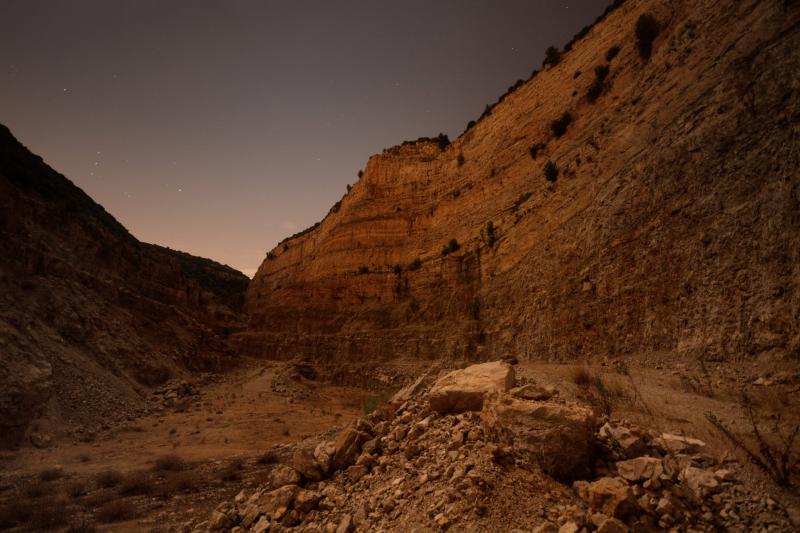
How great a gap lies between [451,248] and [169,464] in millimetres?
17397

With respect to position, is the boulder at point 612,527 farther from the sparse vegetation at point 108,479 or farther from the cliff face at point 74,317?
the cliff face at point 74,317

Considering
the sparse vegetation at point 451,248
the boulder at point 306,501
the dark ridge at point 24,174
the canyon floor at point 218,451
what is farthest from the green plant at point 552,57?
the dark ridge at point 24,174

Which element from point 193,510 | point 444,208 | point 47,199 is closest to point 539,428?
point 193,510

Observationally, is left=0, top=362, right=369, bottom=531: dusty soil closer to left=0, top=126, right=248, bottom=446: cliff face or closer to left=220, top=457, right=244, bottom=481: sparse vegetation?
left=220, top=457, right=244, bottom=481: sparse vegetation

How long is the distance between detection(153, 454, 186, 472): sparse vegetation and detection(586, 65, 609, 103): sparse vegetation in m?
20.7

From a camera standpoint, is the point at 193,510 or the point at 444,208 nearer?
the point at 193,510

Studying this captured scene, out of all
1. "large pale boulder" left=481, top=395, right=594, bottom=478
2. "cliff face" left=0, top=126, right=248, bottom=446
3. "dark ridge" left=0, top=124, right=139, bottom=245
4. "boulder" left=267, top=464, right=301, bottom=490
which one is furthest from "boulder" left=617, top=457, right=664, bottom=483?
"dark ridge" left=0, top=124, right=139, bottom=245

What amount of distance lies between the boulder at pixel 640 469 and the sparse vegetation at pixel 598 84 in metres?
17.3

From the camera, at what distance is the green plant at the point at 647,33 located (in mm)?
14312

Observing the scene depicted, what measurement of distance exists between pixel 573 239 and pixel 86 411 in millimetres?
19234

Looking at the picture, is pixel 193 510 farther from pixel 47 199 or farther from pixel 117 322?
pixel 47 199

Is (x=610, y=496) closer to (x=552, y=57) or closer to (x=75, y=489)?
(x=75, y=489)

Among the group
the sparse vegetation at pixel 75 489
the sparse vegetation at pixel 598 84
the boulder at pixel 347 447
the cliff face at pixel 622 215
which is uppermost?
the sparse vegetation at pixel 598 84

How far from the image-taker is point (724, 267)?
7.95 meters
